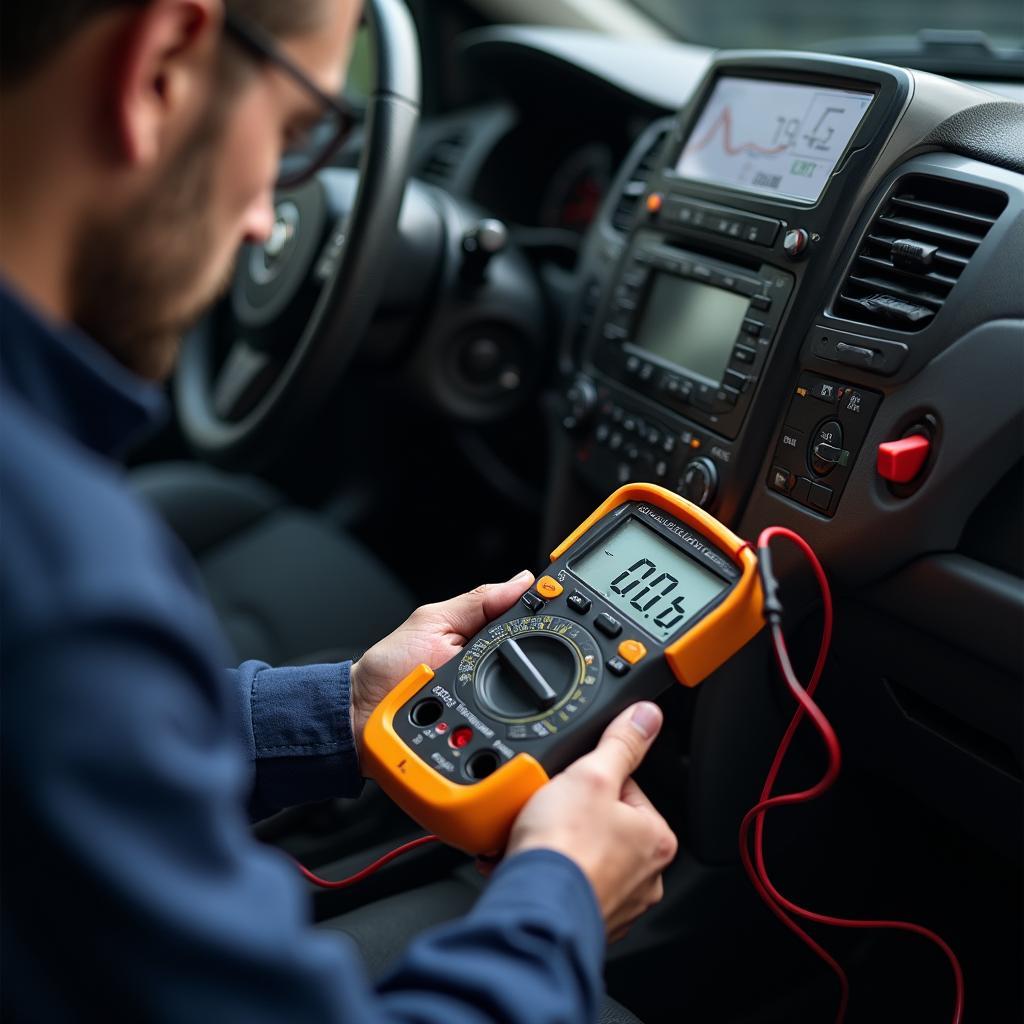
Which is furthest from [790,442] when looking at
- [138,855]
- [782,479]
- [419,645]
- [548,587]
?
[138,855]

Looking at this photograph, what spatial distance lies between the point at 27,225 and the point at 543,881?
432 mm

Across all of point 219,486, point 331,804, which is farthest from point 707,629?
point 219,486

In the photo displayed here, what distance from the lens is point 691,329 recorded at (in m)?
1.23

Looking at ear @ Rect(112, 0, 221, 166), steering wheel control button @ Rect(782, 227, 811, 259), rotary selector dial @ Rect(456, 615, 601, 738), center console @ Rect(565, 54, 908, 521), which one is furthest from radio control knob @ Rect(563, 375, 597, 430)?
ear @ Rect(112, 0, 221, 166)

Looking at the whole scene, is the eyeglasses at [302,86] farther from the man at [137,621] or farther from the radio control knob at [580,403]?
the radio control knob at [580,403]

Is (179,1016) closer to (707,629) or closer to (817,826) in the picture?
(707,629)

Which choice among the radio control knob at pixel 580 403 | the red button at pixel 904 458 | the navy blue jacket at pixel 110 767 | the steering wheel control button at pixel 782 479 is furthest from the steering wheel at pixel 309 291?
the navy blue jacket at pixel 110 767

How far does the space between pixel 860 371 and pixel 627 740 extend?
0.41 metres

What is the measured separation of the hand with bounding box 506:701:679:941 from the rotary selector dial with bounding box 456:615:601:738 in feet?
0.24

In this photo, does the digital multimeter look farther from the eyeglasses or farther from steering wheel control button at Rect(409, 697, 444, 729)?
the eyeglasses

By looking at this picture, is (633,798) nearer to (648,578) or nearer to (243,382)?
(648,578)

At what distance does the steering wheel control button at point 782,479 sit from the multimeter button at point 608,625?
23cm

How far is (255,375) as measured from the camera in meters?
1.62

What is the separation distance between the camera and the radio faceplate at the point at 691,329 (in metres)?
1.12
